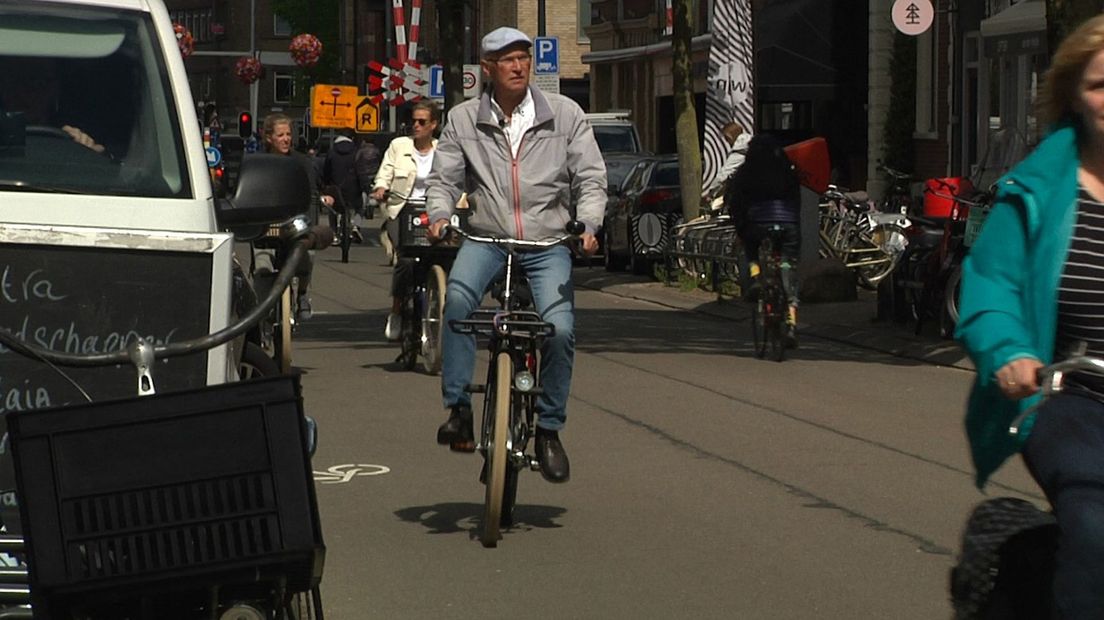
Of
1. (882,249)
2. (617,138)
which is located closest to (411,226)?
(882,249)

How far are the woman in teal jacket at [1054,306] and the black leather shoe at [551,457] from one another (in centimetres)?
395

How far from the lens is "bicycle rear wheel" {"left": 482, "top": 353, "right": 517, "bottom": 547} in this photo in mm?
7652

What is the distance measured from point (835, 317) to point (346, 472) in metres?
10.2

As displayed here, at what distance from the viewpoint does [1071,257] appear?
4031 mm

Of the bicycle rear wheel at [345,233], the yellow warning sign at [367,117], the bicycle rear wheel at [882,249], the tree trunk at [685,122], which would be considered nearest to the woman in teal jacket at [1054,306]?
the bicycle rear wheel at [882,249]

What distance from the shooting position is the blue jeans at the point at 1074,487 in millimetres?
3750

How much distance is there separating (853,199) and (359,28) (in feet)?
243

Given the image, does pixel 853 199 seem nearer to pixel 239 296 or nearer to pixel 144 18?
pixel 239 296

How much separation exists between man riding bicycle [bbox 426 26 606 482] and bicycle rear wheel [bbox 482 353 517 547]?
0.90ft

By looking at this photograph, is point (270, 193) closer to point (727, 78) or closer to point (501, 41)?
point (501, 41)

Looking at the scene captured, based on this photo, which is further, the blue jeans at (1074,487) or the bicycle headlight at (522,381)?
the bicycle headlight at (522,381)

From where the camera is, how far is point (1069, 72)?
4.20 m

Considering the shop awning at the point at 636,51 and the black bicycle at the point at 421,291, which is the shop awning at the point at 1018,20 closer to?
the black bicycle at the point at 421,291

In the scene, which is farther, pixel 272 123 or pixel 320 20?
pixel 320 20
